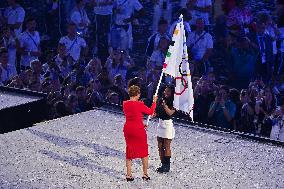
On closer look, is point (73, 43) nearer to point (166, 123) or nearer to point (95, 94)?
point (95, 94)

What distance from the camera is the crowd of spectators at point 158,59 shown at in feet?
28.5

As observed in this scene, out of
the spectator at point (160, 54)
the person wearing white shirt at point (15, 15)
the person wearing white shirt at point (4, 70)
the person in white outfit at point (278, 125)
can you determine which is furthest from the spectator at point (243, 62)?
the person wearing white shirt at point (15, 15)

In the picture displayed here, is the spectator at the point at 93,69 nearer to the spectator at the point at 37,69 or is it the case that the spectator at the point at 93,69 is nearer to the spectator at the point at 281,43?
the spectator at the point at 37,69

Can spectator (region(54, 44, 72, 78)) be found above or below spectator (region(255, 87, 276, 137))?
above

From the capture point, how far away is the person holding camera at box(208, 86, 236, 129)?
8.57 m

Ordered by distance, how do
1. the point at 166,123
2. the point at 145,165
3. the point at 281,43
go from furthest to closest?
the point at 281,43
the point at 166,123
the point at 145,165

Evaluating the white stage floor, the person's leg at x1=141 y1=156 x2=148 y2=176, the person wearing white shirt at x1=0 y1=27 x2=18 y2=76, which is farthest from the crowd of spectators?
the person's leg at x1=141 y1=156 x2=148 y2=176

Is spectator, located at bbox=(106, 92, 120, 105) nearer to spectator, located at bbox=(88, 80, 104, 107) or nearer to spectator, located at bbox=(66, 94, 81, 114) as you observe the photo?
spectator, located at bbox=(88, 80, 104, 107)

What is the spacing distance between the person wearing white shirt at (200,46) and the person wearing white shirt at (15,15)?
15.2ft

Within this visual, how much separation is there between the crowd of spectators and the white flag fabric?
8.45ft

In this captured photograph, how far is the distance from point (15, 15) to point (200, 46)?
510 cm

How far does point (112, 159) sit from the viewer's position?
6.45m

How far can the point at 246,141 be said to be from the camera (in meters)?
7.30

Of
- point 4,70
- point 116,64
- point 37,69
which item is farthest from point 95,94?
point 4,70
